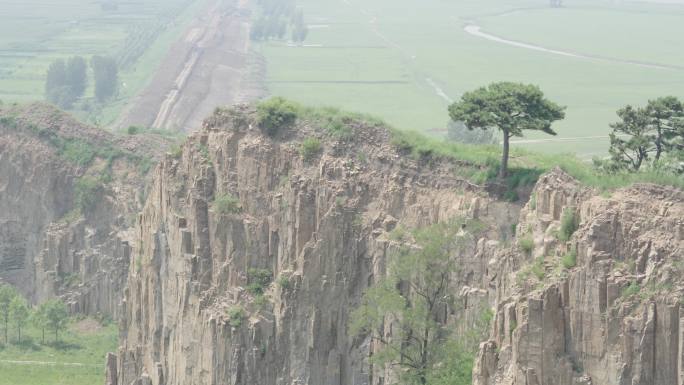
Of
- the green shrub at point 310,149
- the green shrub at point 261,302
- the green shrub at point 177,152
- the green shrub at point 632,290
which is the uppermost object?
the green shrub at point 632,290

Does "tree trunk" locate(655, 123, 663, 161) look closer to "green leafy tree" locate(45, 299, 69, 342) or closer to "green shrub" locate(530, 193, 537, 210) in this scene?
"green shrub" locate(530, 193, 537, 210)

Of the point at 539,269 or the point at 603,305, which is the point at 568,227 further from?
the point at 603,305

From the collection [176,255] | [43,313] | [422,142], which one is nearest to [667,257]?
[422,142]

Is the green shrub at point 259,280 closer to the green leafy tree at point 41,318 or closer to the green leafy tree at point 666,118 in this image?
the green leafy tree at point 666,118

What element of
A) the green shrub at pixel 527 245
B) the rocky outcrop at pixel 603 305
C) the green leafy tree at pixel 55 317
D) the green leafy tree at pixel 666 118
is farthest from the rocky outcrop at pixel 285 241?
the green leafy tree at pixel 55 317

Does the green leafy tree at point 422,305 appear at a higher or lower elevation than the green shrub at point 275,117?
lower

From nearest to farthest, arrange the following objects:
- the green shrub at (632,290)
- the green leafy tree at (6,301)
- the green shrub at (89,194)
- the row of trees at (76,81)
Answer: the green shrub at (632,290)
the green leafy tree at (6,301)
the green shrub at (89,194)
the row of trees at (76,81)
